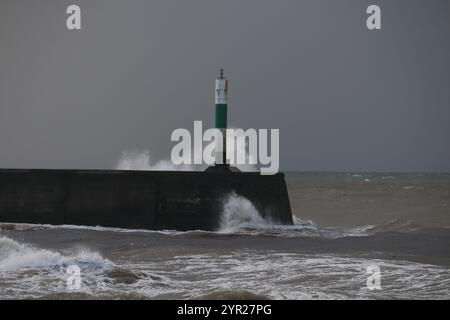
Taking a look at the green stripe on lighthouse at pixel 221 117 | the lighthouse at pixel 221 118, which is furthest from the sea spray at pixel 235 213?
the green stripe on lighthouse at pixel 221 117

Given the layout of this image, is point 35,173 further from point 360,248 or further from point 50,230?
point 360,248

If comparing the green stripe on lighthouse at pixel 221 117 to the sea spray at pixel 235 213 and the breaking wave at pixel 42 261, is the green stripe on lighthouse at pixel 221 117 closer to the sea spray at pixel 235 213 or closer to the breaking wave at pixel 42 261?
the sea spray at pixel 235 213

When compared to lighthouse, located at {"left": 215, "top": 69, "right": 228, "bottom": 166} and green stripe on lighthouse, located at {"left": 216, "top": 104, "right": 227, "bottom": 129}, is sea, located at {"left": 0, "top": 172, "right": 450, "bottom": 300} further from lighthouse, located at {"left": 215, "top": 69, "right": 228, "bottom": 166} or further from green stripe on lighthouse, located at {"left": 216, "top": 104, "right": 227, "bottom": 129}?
green stripe on lighthouse, located at {"left": 216, "top": 104, "right": 227, "bottom": 129}

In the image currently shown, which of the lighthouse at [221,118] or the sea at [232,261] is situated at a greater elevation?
the lighthouse at [221,118]

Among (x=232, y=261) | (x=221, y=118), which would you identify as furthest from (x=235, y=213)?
(x=232, y=261)

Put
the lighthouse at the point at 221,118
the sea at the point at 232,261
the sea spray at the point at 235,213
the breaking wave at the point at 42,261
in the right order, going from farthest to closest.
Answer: the lighthouse at the point at 221,118, the sea spray at the point at 235,213, the breaking wave at the point at 42,261, the sea at the point at 232,261

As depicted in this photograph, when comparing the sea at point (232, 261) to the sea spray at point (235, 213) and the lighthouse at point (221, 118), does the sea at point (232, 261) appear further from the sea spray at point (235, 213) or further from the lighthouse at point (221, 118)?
the lighthouse at point (221, 118)

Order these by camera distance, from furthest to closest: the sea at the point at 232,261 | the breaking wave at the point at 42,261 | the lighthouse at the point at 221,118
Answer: the lighthouse at the point at 221,118
the breaking wave at the point at 42,261
the sea at the point at 232,261

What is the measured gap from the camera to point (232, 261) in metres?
14.0

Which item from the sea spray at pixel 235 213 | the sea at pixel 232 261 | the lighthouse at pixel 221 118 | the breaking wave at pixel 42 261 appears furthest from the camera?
the lighthouse at pixel 221 118

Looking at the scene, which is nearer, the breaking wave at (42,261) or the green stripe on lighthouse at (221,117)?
the breaking wave at (42,261)

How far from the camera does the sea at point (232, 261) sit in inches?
429

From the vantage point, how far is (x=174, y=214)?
19.8 meters
